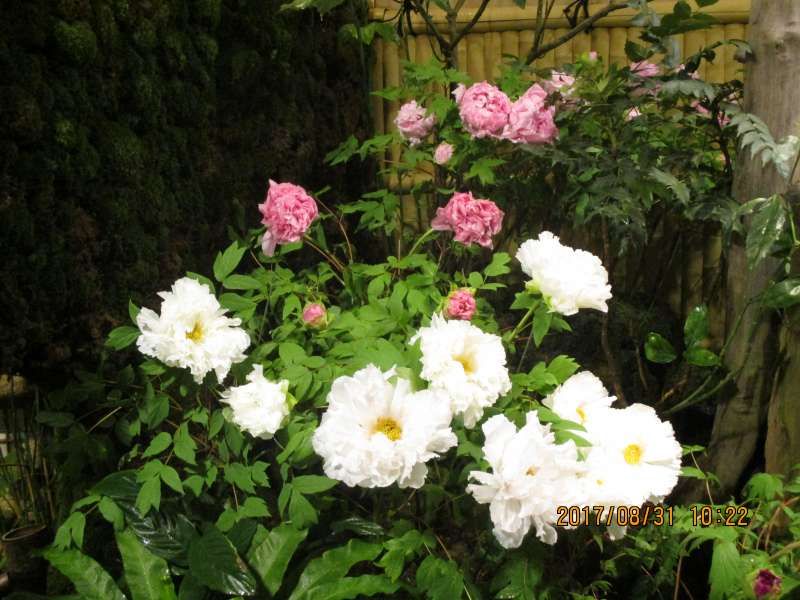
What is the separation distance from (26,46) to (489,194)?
133 centimetres

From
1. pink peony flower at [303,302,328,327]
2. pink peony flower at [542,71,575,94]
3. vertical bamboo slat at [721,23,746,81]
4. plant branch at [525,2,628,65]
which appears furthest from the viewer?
vertical bamboo slat at [721,23,746,81]

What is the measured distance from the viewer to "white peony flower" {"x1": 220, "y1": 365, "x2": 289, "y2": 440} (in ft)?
4.50

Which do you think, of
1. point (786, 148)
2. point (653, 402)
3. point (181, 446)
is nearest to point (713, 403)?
point (653, 402)

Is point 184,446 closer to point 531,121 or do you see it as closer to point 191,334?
point 191,334

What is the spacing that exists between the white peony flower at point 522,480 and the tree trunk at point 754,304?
0.96 metres

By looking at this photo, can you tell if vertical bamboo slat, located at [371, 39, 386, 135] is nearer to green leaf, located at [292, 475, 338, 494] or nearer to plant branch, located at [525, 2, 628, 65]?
plant branch, located at [525, 2, 628, 65]

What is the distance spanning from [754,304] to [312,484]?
133 centimetres

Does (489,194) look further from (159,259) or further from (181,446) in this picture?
(181,446)

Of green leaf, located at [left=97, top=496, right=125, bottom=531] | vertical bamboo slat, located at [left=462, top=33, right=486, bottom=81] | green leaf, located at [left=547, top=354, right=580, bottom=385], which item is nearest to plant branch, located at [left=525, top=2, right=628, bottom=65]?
vertical bamboo slat, located at [left=462, top=33, right=486, bottom=81]

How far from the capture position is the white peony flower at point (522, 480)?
118 cm

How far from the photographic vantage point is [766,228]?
5.26 ft

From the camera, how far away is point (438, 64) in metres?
2.22
